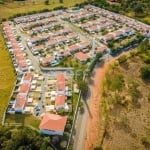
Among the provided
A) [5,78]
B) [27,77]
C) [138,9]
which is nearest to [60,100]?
[27,77]

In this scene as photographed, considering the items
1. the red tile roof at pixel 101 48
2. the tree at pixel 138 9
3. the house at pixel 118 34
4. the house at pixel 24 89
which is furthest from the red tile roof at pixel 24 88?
the tree at pixel 138 9

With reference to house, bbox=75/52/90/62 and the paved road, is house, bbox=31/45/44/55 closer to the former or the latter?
the paved road

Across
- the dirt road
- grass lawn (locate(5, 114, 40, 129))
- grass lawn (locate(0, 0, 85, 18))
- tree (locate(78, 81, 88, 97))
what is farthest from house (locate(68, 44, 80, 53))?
grass lawn (locate(0, 0, 85, 18))

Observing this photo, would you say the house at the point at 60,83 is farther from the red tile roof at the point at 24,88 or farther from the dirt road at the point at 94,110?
the red tile roof at the point at 24,88

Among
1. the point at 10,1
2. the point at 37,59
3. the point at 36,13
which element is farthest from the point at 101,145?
the point at 10,1

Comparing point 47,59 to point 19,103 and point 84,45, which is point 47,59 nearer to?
point 84,45
